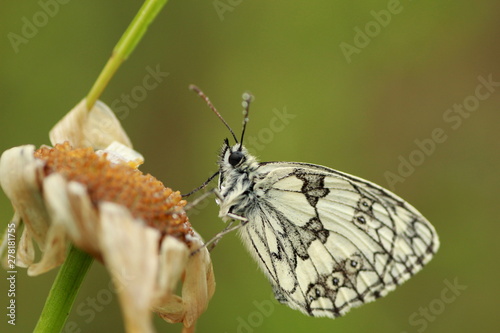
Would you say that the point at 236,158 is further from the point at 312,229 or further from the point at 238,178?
the point at 312,229

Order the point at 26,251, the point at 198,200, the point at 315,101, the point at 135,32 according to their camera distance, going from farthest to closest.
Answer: the point at 315,101 → the point at 198,200 → the point at 26,251 → the point at 135,32

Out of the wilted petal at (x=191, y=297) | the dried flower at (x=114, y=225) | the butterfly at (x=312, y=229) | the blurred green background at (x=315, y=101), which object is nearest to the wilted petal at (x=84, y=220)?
the dried flower at (x=114, y=225)

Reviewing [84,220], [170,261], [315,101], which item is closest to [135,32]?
[84,220]

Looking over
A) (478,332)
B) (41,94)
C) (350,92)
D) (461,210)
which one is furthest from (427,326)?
(41,94)

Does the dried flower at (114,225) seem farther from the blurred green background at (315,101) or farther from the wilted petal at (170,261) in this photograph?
the blurred green background at (315,101)

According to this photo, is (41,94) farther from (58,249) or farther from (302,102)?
(58,249)
